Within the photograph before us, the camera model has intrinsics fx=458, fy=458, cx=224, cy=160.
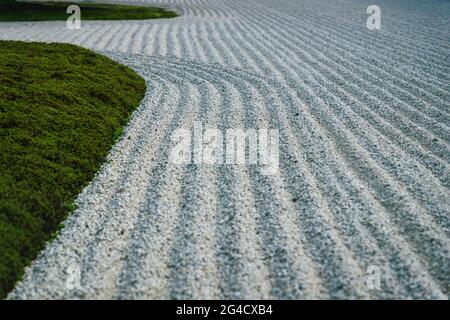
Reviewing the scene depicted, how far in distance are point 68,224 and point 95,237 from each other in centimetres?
104

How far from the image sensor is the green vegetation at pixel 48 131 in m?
11.8

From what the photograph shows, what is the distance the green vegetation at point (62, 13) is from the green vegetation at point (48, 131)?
23626 millimetres

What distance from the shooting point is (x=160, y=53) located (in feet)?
107

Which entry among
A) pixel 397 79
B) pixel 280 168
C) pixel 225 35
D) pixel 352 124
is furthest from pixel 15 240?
pixel 225 35

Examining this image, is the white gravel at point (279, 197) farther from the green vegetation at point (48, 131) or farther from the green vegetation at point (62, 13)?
the green vegetation at point (62, 13)

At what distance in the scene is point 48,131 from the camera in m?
16.6

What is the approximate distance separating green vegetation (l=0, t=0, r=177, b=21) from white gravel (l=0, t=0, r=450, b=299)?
23328 millimetres

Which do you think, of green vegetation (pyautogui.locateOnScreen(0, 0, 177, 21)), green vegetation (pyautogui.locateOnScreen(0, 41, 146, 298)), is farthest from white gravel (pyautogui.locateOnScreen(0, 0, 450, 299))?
green vegetation (pyautogui.locateOnScreen(0, 0, 177, 21))

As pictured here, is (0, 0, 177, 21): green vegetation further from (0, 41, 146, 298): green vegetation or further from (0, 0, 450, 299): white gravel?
(0, 41, 146, 298): green vegetation

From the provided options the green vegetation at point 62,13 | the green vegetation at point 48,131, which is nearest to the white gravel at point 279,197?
the green vegetation at point 48,131

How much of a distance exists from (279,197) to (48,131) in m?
8.83

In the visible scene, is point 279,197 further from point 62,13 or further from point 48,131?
point 62,13

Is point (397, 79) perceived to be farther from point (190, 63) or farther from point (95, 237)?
point (95, 237)
